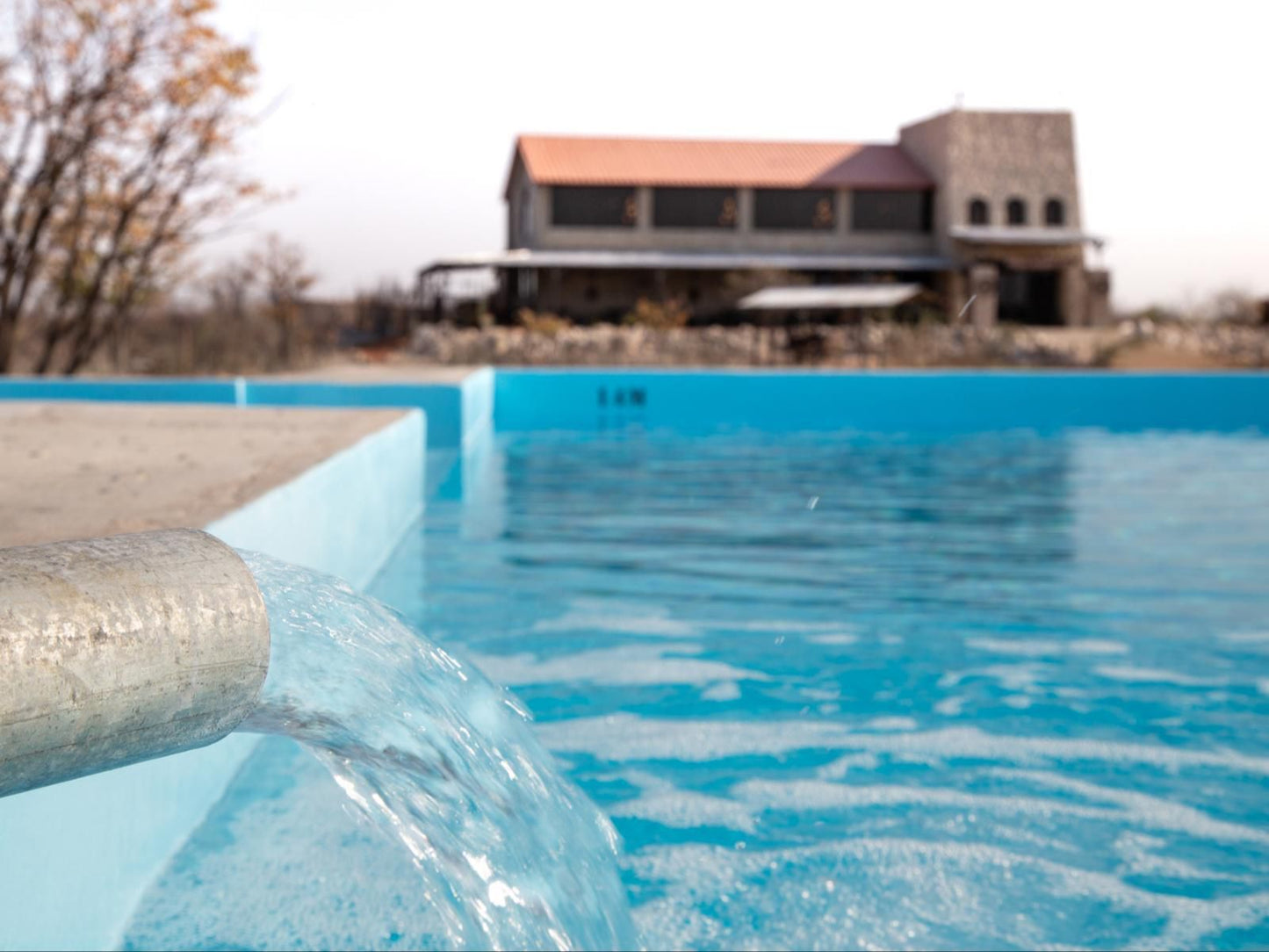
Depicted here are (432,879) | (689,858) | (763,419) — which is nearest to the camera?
(432,879)

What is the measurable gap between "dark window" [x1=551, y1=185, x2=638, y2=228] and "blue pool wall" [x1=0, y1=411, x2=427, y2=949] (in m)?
30.5

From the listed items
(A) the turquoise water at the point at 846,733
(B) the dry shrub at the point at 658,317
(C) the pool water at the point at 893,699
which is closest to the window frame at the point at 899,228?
(B) the dry shrub at the point at 658,317

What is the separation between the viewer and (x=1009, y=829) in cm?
303

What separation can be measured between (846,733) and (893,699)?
0.34 metres

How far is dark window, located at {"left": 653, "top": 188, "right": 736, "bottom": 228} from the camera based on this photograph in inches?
1350

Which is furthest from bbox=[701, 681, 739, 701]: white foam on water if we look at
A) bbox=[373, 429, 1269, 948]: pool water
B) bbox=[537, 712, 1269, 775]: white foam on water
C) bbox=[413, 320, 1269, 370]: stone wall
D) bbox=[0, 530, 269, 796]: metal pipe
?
bbox=[413, 320, 1269, 370]: stone wall

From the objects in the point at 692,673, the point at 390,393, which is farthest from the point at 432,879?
the point at 390,393

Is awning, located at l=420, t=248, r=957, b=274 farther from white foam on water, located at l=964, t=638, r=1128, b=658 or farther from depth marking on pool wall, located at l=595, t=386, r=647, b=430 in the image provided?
white foam on water, located at l=964, t=638, r=1128, b=658

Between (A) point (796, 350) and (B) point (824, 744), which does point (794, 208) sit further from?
(B) point (824, 744)

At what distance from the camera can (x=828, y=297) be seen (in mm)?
26734

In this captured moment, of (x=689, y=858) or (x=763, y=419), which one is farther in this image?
(x=763, y=419)

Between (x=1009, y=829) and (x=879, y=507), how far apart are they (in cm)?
490

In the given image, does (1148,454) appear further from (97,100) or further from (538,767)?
(97,100)

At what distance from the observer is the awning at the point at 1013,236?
33.4 metres
